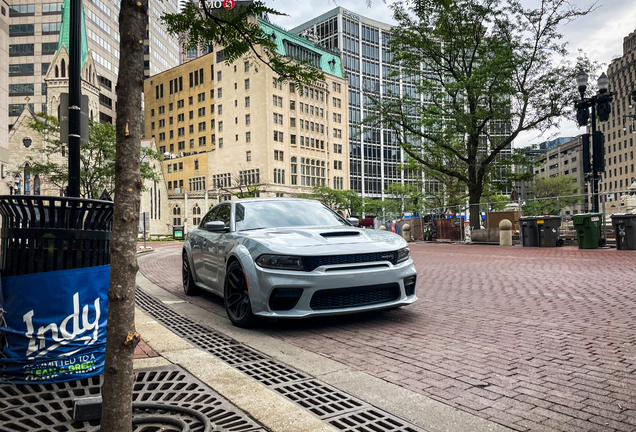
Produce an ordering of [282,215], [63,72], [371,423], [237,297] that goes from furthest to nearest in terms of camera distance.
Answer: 1. [63,72]
2. [282,215]
3. [237,297]
4. [371,423]

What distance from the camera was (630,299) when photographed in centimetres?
670

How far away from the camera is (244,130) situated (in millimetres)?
84188

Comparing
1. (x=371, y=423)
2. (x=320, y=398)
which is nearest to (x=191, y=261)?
(x=320, y=398)

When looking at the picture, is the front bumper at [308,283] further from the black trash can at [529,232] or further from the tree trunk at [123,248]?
the black trash can at [529,232]

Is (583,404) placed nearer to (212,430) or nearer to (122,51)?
(212,430)

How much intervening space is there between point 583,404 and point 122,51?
326 centimetres

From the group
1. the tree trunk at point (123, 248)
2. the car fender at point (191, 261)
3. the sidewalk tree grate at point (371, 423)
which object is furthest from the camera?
the car fender at point (191, 261)

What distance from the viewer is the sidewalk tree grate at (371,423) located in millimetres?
2711

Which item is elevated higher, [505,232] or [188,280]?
[505,232]

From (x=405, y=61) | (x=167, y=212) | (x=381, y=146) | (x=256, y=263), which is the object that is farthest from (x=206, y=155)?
(x=256, y=263)

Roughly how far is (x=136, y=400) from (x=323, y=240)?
2920 mm

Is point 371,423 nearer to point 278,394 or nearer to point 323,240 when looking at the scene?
point 278,394

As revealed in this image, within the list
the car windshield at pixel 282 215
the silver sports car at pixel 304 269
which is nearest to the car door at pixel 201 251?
the silver sports car at pixel 304 269

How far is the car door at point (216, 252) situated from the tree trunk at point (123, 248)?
164 inches
